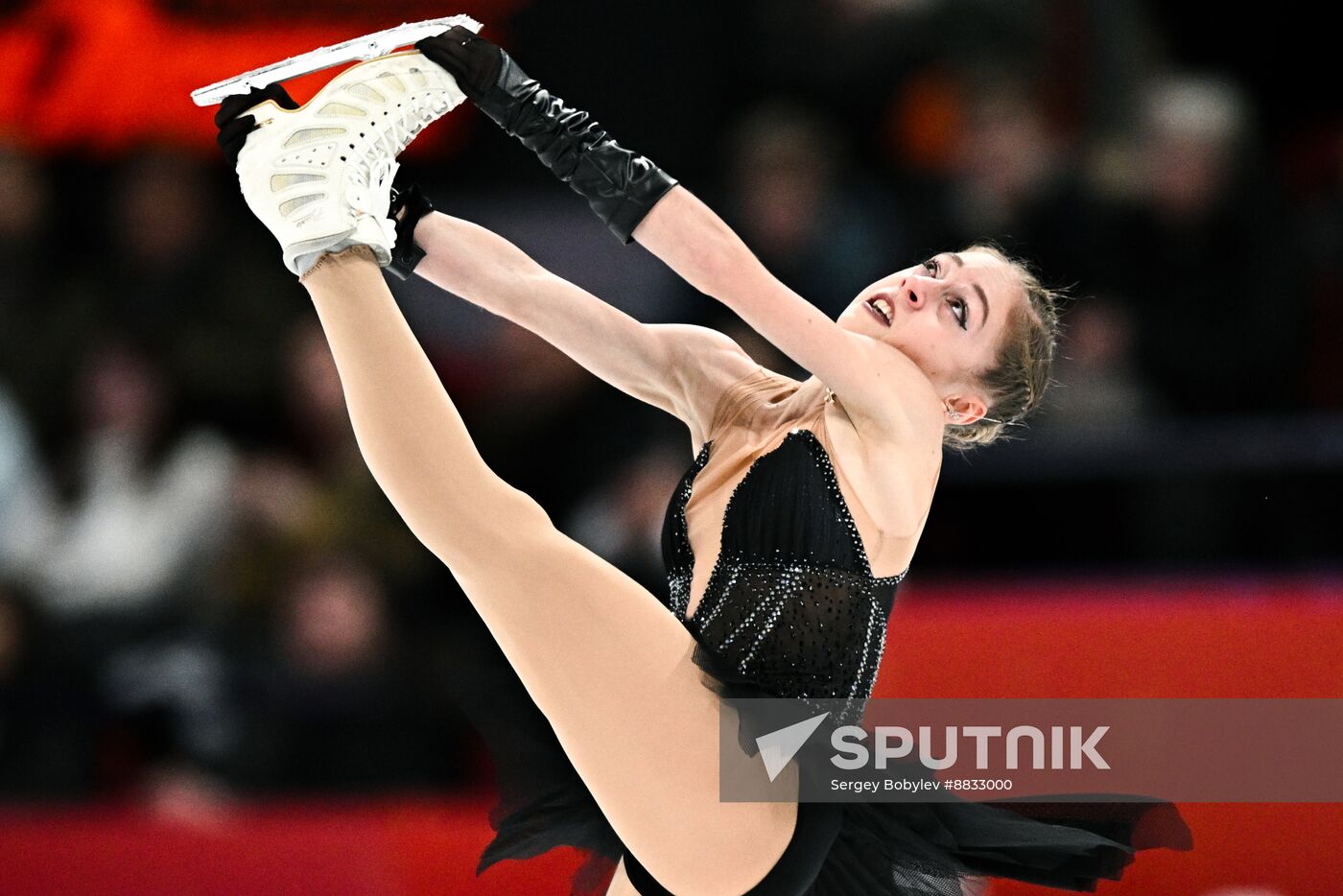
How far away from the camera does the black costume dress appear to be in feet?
7.05

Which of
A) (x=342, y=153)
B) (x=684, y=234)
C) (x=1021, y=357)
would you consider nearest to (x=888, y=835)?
(x=1021, y=357)

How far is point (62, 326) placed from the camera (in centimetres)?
463

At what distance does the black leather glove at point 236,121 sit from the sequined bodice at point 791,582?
0.83m

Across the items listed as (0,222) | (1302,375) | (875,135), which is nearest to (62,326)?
(0,222)

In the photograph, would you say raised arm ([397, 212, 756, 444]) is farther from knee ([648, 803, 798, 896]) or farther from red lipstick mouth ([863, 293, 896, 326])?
knee ([648, 803, 798, 896])

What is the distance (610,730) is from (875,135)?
120 inches

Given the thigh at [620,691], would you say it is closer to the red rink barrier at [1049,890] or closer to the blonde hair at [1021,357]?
the blonde hair at [1021,357]

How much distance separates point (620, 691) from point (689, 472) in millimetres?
443

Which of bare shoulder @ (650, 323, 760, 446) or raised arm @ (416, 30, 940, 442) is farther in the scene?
bare shoulder @ (650, 323, 760, 446)

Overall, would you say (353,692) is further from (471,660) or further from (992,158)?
(992,158)

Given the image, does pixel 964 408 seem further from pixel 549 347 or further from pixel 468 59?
pixel 549 347

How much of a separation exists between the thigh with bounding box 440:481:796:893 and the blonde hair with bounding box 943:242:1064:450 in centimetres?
63

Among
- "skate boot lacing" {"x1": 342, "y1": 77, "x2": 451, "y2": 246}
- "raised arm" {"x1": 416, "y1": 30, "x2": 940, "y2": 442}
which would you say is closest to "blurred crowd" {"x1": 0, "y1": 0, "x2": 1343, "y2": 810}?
"raised arm" {"x1": 416, "y1": 30, "x2": 940, "y2": 442}

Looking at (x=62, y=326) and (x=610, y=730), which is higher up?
(x=610, y=730)
